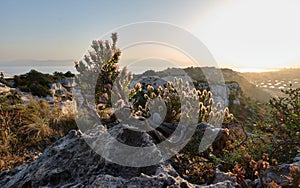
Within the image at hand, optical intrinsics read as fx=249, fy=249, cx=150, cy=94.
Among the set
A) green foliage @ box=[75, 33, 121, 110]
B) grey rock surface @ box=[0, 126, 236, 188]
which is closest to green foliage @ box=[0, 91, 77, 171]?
green foliage @ box=[75, 33, 121, 110]

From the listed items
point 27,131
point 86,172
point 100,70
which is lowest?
point 27,131

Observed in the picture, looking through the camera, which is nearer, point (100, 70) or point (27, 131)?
point (100, 70)

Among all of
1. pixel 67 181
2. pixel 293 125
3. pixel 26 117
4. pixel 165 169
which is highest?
pixel 293 125

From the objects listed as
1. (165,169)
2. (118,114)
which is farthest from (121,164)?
(118,114)

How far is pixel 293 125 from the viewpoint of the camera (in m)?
3.17

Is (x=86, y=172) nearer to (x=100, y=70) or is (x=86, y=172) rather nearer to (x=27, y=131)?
(x=100, y=70)

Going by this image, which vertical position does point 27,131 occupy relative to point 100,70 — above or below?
below

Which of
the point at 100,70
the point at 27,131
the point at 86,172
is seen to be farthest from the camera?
the point at 27,131

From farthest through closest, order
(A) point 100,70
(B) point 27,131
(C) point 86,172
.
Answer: (B) point 27,131 → (A) point 100,70 → (C) point 86,172

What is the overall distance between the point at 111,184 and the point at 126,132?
3.10 ft

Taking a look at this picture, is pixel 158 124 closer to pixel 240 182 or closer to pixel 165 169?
pixel 165 169

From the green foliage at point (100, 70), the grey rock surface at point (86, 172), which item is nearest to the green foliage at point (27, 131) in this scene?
the green foliage at point (100, 70)

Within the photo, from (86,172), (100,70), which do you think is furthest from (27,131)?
(86,172)

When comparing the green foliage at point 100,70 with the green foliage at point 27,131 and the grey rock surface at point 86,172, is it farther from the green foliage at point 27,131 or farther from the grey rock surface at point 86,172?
the green foliage at point 27,131
